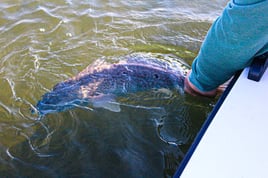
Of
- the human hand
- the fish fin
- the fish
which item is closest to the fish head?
the fish

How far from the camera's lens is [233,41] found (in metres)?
2.03

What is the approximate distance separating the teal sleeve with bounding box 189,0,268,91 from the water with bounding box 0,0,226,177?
0.63 metres

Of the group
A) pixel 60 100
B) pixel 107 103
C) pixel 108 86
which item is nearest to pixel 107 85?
pixel 108 86

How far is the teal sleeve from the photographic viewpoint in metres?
1.86

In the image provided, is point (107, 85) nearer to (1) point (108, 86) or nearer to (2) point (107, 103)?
(1) point (108, 86)

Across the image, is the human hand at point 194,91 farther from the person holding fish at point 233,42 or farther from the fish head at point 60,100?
the fish head at point 60,100

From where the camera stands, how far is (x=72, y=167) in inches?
95.0

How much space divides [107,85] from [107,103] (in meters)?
0.17

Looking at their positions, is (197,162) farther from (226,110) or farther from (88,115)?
(88,115)

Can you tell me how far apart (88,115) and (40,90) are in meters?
0.58

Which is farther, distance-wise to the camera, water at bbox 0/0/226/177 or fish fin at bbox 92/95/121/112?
fish fin at bbox 92/95/121/112

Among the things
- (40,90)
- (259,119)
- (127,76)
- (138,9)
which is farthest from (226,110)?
(138,9)

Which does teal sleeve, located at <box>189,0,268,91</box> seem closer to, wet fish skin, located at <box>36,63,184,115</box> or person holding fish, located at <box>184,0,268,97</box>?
person holding fish, located at <box>184,0,268,97</box>

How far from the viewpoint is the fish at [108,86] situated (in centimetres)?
288
